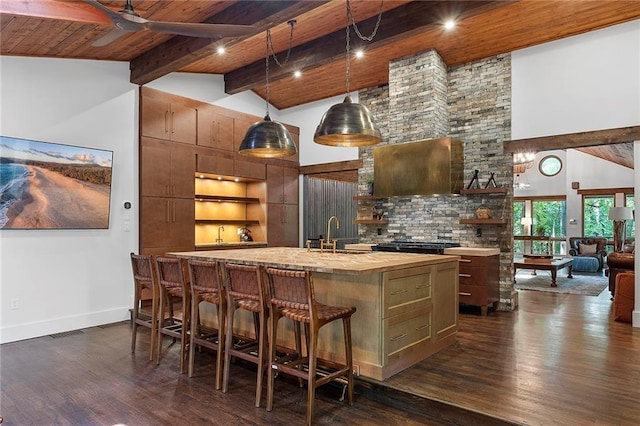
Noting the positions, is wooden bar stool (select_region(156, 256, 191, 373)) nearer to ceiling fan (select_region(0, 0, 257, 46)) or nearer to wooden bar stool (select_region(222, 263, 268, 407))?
wooden bar stool (select_region(222, 263, 268, 407))

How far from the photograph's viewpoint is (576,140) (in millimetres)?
5363

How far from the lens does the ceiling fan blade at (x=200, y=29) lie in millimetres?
2916

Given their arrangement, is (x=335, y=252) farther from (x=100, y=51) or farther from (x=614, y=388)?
(x=100, y=51)

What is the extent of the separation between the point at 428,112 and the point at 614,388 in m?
4.16

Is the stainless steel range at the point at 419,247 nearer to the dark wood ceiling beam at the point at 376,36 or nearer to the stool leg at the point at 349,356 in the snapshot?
the dark wood ceiling beam at the point at 376,36

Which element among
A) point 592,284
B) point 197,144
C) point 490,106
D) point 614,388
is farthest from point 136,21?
point 592,284

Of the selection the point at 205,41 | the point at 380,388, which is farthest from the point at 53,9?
the point at 380,388

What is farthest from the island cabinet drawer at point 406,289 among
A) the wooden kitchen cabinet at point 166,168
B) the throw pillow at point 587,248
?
the throw pillow at point 587,248

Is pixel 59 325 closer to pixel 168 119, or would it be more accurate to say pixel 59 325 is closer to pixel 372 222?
pixel 168 119

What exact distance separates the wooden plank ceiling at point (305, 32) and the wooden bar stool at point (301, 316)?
202 cm

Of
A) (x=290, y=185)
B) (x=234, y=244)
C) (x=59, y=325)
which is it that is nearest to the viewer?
(x=59, y=325)

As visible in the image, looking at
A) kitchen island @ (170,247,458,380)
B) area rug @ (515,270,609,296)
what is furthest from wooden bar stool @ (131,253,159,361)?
area rug @ (515,270,609,296)

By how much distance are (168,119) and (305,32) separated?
7.94ft

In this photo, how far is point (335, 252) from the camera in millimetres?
4180
